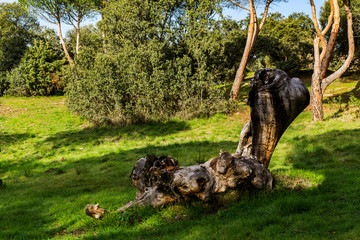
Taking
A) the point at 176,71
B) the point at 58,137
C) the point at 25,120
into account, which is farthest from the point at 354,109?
the point at 25,120

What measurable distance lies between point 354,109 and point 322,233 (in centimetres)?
1405

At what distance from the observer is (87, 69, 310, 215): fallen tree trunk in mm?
5105

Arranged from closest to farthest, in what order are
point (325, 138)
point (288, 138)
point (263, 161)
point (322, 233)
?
point (322, 233) → point (263, 161) → point (325, 138) → point (288, 138)

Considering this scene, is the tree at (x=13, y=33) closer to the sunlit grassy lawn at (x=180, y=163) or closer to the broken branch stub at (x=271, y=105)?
the sunlit grassy lawn at (x=180, y=163)

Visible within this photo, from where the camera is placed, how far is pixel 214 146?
1266 centimetres

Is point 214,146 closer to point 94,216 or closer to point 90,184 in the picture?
point 90,184

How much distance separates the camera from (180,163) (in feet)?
33.7

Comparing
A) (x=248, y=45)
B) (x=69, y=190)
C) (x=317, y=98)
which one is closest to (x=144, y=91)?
(x=248, y=45)

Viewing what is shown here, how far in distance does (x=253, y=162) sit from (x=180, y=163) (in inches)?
195

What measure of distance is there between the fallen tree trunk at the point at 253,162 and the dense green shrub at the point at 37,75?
33525 mm

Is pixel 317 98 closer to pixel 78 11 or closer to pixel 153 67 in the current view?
pixel 153 67

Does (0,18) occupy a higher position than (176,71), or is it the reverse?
(0,18)

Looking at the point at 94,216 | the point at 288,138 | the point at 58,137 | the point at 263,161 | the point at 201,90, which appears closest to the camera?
the point at 94,216

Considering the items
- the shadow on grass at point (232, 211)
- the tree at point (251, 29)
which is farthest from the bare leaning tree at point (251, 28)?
the shadow on grass at point (232, 211)
